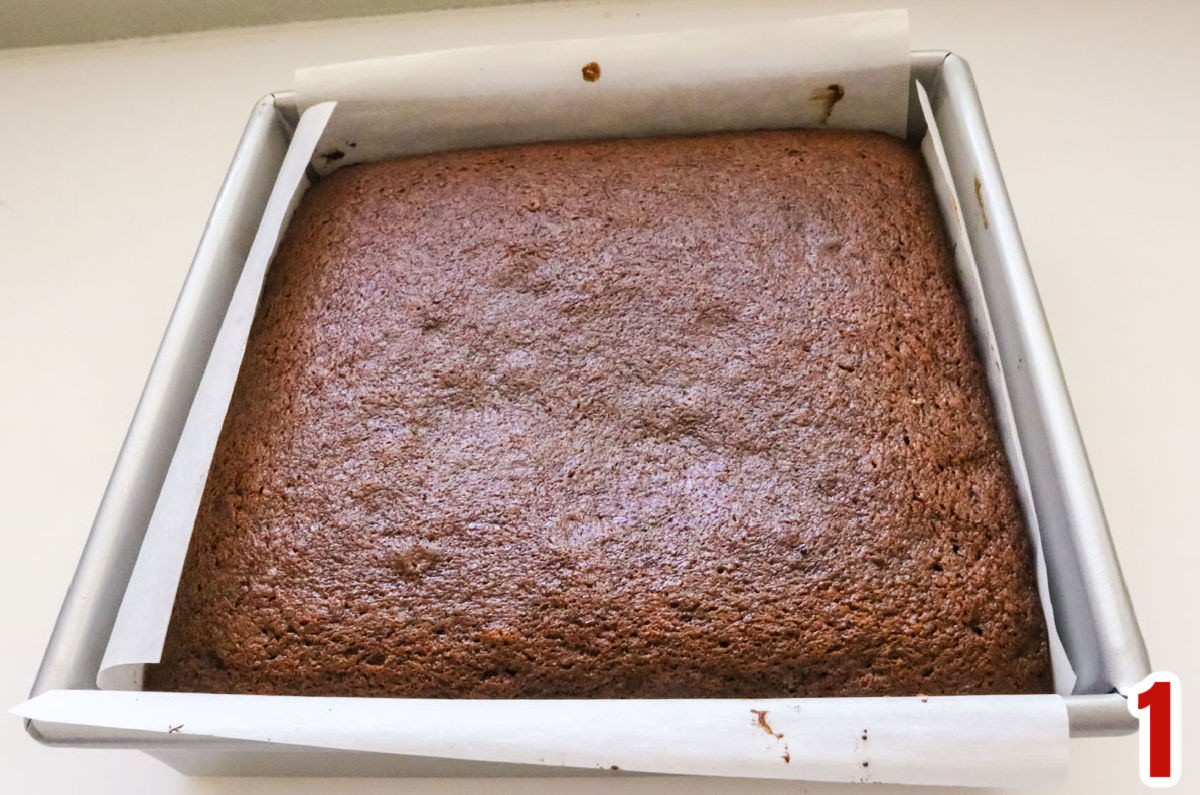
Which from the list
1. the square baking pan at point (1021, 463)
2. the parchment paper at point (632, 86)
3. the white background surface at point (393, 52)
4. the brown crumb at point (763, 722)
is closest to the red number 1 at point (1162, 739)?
the white background surface at point (393, 52)

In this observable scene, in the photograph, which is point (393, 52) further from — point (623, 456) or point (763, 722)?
point (763, 722)

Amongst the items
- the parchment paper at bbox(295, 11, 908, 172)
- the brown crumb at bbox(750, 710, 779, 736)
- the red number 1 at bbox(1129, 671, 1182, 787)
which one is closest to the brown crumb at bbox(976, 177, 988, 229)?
the parchment paper at bbox(295, 11, 908, 172)

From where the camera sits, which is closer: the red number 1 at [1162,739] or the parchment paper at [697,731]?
the parchment paper at [697,731]

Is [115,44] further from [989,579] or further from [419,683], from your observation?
[989,579]

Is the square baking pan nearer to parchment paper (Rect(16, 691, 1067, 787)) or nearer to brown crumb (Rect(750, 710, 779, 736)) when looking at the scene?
parchment paper (Rect(16, 691, 1067, 787))

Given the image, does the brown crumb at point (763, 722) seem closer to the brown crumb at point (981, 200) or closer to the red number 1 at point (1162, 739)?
the red number 1 at point (1162, 739)

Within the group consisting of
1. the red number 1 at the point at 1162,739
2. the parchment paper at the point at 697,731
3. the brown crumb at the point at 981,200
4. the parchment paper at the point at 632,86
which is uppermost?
the parchment paper at the point at 632,86
